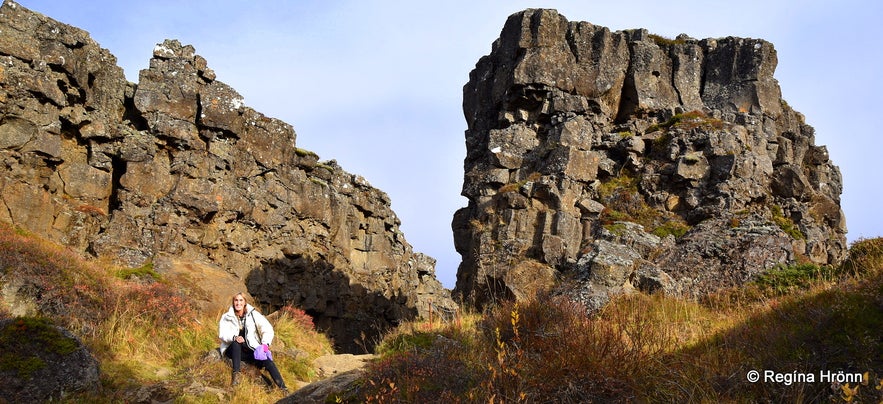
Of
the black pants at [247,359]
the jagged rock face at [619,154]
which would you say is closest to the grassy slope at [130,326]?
the black pants at [247,359]

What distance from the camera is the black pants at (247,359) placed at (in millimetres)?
10375

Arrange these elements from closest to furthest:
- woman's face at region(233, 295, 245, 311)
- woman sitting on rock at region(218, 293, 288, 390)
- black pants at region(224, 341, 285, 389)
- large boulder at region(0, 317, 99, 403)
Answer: large boulder at region(0, 317, 99, 403) → black pants at region(224, 341, 285, 389) → woman sitting on rock at region(218, 293, 288, 390) → woman's face at region(233, 295, 245, 311)

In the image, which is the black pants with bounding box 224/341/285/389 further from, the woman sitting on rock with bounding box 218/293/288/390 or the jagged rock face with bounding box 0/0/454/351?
the jagged rock face with bounding box 0/0/454/351

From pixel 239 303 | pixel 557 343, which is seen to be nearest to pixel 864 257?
pixel 557 343

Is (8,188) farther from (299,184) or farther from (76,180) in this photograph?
(299,184)

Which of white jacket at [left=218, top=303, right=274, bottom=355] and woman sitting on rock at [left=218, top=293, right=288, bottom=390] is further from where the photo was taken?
white jacket at [left=218, top=303, right=274, bottom=355]

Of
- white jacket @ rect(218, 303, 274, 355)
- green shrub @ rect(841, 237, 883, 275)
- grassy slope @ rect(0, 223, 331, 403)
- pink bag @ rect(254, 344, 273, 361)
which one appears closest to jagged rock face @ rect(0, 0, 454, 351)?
grassy slope @ rect(0, 223, 331, 403)

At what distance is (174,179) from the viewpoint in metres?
18.1

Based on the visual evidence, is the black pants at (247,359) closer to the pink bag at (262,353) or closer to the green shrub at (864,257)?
the pink bag at (262,353)

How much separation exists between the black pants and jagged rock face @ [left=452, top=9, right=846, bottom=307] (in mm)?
7544

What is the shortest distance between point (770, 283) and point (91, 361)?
36.8ft

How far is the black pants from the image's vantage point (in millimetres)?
10375

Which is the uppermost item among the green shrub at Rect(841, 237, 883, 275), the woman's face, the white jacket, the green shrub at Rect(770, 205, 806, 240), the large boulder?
the green shrub at Rect(770, 205, 806, 240)

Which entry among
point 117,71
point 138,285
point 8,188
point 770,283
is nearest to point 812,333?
point 770,283
